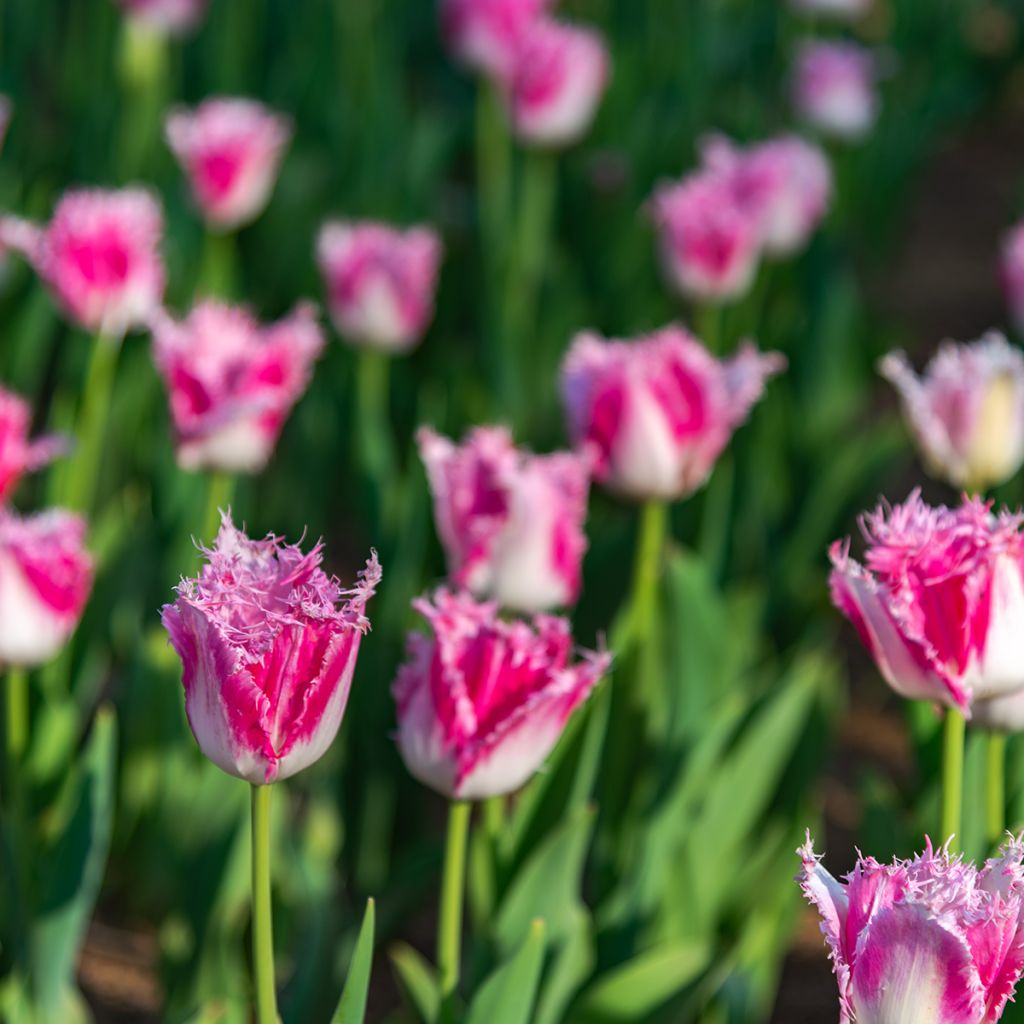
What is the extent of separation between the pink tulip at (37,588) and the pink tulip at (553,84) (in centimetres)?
170

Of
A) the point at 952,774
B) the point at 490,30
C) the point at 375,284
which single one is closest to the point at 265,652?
the point at 952,774

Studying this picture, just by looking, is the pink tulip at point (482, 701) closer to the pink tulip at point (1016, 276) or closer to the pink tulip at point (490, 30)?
the pink tulip at point (1016, 276)

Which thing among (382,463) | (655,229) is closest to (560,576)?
(382,463)

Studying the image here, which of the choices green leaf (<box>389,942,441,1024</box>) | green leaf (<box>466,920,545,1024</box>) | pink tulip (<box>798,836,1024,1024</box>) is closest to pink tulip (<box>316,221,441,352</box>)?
green leaf (<box>389,942,441,1024</box>)

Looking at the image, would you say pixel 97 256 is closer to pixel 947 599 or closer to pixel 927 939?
pixel 947 599

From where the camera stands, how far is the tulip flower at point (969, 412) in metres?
1.42

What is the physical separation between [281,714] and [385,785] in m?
1.04

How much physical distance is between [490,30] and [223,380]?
5.58 ft

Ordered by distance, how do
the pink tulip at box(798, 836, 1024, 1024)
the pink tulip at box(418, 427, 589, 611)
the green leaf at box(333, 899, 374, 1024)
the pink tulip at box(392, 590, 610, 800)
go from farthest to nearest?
the pink tulip at box(418, 427, 589, 611)
the pink tulip at box(392, 590, 610, 800)
the green leaf at box(333, 899, 374, 1024)
the pink tulip at box(798, 836, 1024, 1024)

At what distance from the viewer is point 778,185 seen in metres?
2.35

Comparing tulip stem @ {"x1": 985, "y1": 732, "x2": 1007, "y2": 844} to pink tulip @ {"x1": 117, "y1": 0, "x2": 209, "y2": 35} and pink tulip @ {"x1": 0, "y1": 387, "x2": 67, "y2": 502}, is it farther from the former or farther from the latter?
pink tulip @ {"x1": 117, "y1": 0, "x2": 209, "y2": 35}

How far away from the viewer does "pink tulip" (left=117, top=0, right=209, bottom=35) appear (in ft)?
10.5

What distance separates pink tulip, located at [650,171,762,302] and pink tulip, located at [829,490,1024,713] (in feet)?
4.29

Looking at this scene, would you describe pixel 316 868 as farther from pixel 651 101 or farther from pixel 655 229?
pixel 651 101
